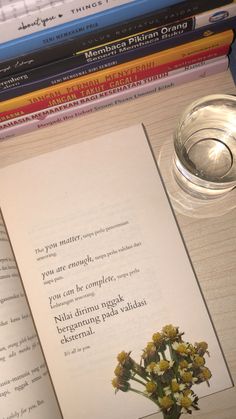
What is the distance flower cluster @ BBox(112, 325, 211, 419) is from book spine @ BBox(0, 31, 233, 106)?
0.97ft

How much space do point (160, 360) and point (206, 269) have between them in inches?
4.6

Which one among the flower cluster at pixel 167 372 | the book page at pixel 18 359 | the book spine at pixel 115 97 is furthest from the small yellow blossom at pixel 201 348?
the book spine at pixel 115 97

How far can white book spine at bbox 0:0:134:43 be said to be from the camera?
37cm

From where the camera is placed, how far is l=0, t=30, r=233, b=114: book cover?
0.48m

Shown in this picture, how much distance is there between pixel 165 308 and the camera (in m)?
0.51

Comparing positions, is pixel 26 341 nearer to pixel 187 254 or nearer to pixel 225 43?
pixel 187 254

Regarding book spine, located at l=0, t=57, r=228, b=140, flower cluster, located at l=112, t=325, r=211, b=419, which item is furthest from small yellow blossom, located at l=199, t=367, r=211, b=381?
book spine, located at l=0, t=57, r=228, b=140

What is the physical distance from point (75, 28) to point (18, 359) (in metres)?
0.34

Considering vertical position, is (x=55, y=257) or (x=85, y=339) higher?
(x=55, y=257)

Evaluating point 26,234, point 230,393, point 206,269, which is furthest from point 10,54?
point 230,393

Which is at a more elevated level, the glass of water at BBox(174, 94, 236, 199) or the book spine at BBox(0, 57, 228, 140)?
the book spine at BBox(0, 57, 228, 140)

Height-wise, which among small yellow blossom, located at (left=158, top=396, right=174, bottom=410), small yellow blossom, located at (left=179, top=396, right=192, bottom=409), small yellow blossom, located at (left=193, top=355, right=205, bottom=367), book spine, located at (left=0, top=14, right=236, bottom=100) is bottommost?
small yellow blossom, located at (left=179, top=396, right=192, bottom=409)

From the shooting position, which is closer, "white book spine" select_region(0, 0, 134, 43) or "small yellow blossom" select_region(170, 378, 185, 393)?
"white book spine" select_region(0, 0, 134, 43)

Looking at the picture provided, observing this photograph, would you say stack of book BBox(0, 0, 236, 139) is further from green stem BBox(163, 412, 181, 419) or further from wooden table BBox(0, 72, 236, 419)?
green stem BBox(163, 412, 181, 419)
